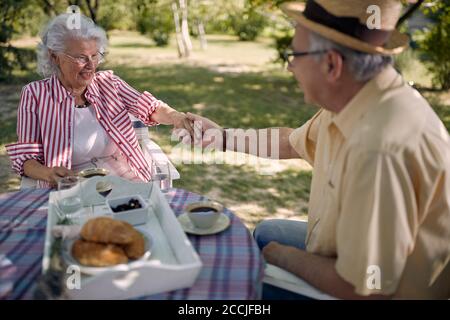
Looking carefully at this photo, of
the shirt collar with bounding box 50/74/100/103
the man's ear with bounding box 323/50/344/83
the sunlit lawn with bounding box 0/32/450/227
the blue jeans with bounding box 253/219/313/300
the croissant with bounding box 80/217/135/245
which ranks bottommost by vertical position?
the sunlit lawn with bounding box 0/32/450/227

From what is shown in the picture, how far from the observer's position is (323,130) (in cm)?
218

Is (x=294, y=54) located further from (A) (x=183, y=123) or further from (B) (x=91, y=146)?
(B) (x=91, y=146)

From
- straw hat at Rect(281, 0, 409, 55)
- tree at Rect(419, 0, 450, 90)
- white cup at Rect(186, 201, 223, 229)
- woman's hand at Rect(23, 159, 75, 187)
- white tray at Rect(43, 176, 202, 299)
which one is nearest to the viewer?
white tray at Rect(43, 176, 202, 299)

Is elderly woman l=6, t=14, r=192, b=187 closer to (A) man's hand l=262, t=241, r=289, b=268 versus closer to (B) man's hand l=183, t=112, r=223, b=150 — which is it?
(B) man's hand l=183, t=112, r=223, b=150

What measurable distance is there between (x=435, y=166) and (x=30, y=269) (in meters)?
1.53

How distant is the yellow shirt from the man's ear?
119mm

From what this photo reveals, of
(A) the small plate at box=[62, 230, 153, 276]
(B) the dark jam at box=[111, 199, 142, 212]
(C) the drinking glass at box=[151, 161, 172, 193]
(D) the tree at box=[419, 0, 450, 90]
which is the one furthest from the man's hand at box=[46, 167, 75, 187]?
(D) the tree at box=[419, 0, 450, 90]

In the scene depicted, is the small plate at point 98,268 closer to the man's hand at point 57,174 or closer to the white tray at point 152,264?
the white tray at point 152,264

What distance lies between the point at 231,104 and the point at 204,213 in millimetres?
7198

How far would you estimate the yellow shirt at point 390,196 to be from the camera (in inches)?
60.1

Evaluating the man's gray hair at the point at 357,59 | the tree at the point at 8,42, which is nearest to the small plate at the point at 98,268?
the man's gray hair at the point at 357,59

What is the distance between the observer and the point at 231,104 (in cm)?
896

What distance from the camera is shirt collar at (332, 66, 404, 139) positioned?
5.70ft
